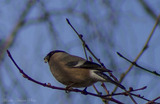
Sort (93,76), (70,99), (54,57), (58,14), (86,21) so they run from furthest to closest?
1. (58,14)
2. (86,21)
3. (70,99)
4. (54,57)
5. (93,76)

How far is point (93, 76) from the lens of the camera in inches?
129

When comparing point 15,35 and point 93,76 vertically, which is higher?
point 15,35

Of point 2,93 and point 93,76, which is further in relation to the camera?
point 2,93

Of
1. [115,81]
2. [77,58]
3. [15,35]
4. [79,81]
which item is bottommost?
[115,81]

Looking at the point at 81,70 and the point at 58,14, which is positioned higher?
the point at 58,14

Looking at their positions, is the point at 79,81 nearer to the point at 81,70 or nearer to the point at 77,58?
the point at 81,70

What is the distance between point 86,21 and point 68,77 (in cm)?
180

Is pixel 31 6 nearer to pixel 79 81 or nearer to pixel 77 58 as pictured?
pixel 77 58

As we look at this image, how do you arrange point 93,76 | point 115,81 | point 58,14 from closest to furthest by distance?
1. point 115,81
2. point 93,76
3. point 58,14

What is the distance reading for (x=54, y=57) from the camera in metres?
3.87

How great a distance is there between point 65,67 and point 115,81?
981 millimetres

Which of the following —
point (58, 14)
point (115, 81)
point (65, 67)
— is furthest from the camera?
point (58, 14)

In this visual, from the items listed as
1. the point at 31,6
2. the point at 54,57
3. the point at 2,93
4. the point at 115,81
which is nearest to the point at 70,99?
the point at 54,57

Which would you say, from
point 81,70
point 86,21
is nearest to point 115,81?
point 81,70
